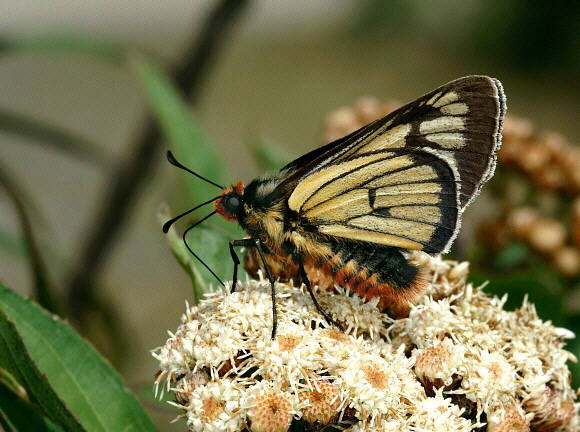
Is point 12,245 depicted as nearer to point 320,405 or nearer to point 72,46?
point 72,46

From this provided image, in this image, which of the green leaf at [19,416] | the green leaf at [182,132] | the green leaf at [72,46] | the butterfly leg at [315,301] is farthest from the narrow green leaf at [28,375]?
the green leaf at [72,46]

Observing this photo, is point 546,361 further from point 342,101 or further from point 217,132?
point 342,101

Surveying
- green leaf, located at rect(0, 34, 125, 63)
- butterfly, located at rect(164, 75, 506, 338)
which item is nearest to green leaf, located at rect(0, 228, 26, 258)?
green leaf, located at rect(0, 34, 125, 63)

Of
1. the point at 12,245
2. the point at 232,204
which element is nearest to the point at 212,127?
the point at 12,245

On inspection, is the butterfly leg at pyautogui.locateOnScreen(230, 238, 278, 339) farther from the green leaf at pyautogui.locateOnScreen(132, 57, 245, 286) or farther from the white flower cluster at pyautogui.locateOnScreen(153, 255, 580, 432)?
the green leaf at pyautogui.locateOnScreen(132, 57, 245, 286)

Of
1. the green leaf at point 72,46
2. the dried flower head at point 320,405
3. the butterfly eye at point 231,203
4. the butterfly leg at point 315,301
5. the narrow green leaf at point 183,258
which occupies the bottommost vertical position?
the dried flower head at point 320,405

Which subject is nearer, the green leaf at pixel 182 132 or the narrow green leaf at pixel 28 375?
the narrow green leaf at pixel 28 375

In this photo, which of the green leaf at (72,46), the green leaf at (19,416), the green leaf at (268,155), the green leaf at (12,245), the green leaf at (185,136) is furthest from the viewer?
the green leaf at (12,245)

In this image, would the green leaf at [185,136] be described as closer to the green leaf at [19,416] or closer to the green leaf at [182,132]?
the green leaf at [182,132]
